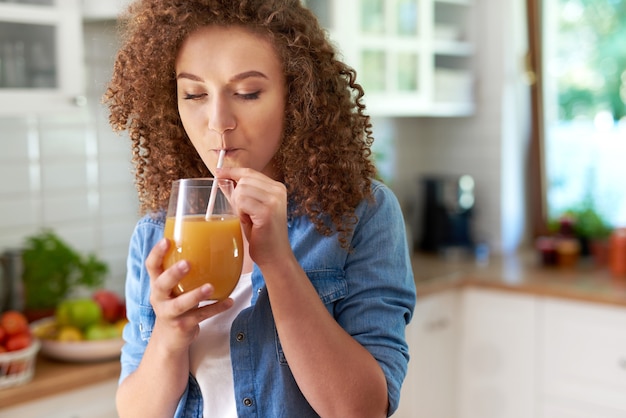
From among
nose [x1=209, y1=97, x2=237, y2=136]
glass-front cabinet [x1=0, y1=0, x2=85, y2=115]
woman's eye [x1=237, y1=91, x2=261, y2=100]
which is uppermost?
glass-front cabinet [x1=0, y1=0, x2=85, y2=115]

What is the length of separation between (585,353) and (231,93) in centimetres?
229

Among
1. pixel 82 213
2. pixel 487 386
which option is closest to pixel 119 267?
pixel 82 213

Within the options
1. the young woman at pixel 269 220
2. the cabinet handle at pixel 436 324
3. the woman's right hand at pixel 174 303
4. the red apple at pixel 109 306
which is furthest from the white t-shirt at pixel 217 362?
the cabinet handle at pixel 436 324

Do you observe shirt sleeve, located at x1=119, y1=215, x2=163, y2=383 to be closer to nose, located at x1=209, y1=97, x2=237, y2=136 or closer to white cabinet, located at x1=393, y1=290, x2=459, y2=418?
nose, located at x1=209, y1=97, x2=237, y2=136

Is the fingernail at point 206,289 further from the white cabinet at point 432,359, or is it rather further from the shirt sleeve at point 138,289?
the white cabinet at point 432,359

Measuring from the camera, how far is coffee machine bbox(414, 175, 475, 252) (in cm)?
361

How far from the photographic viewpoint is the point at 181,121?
1.11 meters

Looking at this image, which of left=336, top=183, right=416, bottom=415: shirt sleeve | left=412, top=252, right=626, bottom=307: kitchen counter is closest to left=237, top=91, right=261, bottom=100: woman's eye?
left=336, top=183, right=416, bottom=415: shirt sleeve

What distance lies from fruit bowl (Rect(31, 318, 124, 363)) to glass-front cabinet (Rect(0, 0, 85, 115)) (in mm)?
633

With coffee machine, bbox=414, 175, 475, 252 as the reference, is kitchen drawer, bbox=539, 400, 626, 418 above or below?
below

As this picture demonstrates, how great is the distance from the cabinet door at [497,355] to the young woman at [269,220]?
2.08 meters

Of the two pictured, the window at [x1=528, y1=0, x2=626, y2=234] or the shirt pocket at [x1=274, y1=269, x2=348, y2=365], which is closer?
the shirt pocket at [x1=274, y1=269, x2=348, y2=365]

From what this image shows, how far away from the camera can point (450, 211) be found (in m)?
3.60

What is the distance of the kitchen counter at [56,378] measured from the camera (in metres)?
1.95
